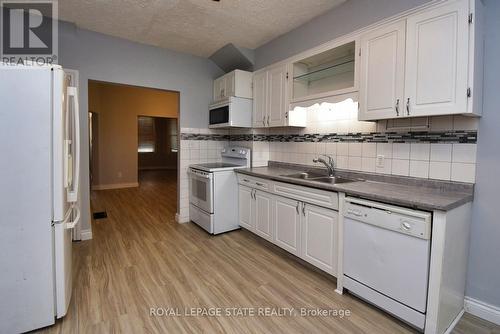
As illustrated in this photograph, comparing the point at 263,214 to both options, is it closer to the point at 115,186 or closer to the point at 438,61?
the point at 438,61

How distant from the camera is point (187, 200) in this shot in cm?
399

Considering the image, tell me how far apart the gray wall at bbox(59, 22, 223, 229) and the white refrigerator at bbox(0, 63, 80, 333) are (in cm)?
171

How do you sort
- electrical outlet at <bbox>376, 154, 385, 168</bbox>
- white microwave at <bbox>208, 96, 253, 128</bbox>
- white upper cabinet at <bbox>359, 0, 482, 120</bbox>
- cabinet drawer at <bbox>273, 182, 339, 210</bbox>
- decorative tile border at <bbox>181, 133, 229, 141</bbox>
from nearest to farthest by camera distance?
white upper cabinet at <bbox>359, 0, 482, 120</bbox> < cabinet drawer at <bbox>273, 182, 339, 210</bbox> < electrical outlet at <bbox>376, 154, 385, 168</bbox> < white microwave at <bbox>208, 96, 253, 128</bbox> < decorative tile border at <bbox>181, 133, 229, 141</bbox>

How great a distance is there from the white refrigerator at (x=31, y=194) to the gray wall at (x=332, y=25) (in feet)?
8.21

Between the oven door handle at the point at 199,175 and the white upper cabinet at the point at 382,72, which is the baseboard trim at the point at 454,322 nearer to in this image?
the white upper cabinet at the point at 382,72

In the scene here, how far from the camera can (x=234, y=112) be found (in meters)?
3.59

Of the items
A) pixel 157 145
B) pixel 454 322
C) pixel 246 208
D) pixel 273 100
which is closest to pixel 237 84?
pixel 273 100

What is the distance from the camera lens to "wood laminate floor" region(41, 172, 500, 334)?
176 centimetres

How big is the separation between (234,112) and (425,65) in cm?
231

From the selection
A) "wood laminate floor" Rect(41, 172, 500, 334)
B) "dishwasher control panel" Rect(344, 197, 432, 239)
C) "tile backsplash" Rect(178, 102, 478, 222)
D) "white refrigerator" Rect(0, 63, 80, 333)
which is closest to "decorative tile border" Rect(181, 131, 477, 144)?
"tile backsplash" Rect(178, 102, 478, 222)

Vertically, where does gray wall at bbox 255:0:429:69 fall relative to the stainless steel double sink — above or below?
above

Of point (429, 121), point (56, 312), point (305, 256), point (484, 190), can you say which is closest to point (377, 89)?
point (429, 121)

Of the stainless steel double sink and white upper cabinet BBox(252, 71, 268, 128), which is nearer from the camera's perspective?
the stainless steel double sink

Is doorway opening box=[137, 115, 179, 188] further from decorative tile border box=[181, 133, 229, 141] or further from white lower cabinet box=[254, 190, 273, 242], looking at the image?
white lower cabinet box=[254, 190, 273, 242]
